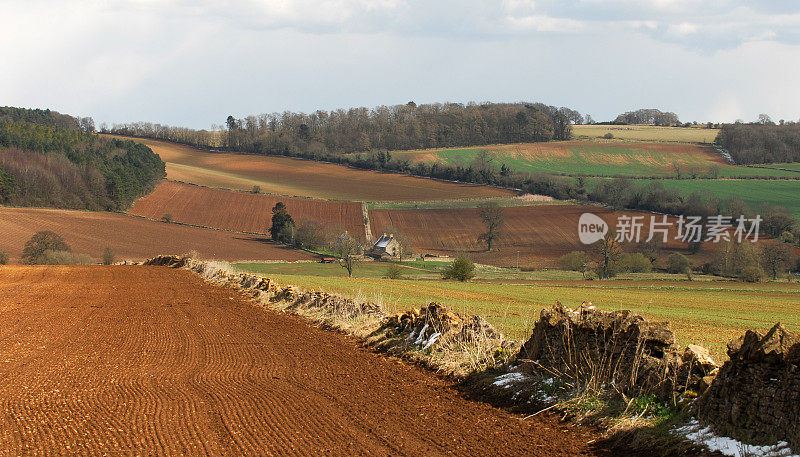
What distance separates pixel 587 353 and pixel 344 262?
204 feet

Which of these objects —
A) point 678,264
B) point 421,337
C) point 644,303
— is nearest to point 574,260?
point 678,264

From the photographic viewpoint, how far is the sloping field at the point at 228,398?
282 inches

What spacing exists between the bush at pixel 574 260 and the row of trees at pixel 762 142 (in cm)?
6643

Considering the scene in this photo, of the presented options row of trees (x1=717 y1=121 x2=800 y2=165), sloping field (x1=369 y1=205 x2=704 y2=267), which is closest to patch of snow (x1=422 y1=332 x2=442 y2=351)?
sloping field (x1=369 y1=205 x2=704 y2=267)

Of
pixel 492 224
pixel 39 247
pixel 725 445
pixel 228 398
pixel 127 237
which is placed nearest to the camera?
pixel 725 445

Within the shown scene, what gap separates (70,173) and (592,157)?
98243mm

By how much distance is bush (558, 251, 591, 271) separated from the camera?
70.9 m

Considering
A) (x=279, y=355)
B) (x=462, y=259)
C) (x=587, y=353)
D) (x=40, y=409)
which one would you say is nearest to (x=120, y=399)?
(x=40, y=409)

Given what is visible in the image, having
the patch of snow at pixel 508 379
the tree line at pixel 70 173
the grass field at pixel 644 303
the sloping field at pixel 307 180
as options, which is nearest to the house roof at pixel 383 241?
the sloping field at pixel 307 180

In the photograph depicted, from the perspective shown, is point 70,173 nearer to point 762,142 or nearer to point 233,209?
point 233,209

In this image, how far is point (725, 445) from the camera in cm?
615

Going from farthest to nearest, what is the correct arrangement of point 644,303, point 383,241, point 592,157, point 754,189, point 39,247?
point 592,157 → point 754,189 → point 383,241 → point 39,247 → point 644,303

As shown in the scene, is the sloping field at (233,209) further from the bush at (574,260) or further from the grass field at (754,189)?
the grass field at (754,189)

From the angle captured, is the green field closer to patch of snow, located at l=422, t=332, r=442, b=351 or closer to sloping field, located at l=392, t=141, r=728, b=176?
patch of snow, located at l=422, t=332, r=442, b=351
